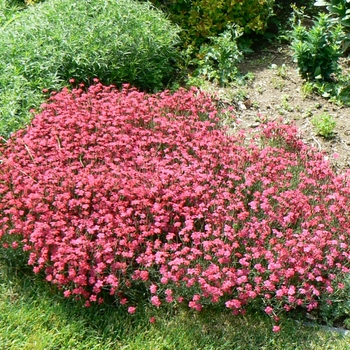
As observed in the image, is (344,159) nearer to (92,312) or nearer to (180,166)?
(180,166)

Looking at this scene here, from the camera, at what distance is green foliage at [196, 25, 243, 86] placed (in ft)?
21.8

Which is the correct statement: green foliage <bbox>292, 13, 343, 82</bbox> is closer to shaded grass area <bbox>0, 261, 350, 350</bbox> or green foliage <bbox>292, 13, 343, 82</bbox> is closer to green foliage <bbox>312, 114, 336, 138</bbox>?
green foliage <bbox>312, 114, 336, 138</bbox>

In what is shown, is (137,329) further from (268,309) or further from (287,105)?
(287,105)

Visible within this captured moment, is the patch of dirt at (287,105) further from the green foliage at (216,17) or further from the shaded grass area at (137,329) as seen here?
the shaded grass area at (137,329)

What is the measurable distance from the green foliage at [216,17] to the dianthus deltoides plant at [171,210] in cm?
226

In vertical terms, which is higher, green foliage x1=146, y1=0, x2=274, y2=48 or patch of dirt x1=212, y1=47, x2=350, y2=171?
green foliage x1=146, y1=0, x2=274, y2=48

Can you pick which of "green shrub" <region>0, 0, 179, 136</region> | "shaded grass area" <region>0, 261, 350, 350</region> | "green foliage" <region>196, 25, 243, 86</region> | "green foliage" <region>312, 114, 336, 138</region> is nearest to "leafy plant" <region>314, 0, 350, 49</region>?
"green foliage" <region>196, 25, 243, 86</region>

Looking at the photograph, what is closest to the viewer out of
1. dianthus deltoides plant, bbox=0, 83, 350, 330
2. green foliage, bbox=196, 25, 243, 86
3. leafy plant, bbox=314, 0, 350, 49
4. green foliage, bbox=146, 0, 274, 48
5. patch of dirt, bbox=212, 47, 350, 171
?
dianthus deltoides plant, bbox=0, 83, 350, 330

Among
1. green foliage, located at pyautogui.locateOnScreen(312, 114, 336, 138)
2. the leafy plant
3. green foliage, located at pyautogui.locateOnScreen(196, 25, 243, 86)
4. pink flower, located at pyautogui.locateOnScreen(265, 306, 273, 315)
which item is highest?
the leafy plant

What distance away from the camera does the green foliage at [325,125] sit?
5730 millimetres

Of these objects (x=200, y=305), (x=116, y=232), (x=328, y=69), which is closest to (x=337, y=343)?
(x=200, y=305)

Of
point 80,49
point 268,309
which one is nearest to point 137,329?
point 268,309

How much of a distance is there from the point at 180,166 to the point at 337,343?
5.79ft

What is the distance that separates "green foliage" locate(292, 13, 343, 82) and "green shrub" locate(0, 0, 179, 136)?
1.41 meters
